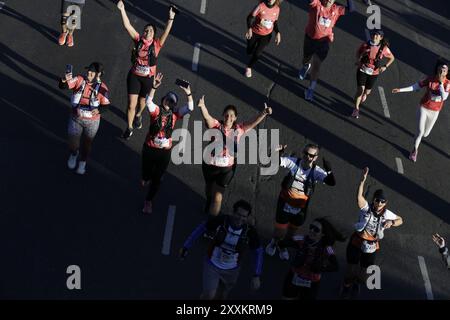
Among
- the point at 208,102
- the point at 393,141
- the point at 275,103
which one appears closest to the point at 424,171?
the point at 393,141

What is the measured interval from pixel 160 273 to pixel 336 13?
563 centimetres

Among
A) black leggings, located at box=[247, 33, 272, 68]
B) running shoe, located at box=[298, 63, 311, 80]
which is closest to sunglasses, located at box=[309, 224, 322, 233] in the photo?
black leggings, located at box=[247, 33, 272, 68]

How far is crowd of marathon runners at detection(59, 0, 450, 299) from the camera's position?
9281mm

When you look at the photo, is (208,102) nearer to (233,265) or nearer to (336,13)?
(336,13)

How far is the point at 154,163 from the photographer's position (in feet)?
35.7

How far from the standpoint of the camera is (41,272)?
10.5 meters

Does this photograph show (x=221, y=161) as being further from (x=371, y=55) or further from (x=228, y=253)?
(x=371, y=55)

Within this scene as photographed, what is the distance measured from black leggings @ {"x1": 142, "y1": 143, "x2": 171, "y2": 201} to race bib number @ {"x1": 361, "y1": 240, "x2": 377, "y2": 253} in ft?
10.0

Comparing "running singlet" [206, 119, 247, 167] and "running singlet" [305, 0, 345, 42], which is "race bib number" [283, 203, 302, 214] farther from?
"running singlet" [305, 0, 345, 42]

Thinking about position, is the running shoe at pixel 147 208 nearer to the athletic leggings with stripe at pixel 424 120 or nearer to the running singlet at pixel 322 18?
the running singlet at pixel 322 18

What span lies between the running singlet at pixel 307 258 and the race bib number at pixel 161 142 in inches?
97.3

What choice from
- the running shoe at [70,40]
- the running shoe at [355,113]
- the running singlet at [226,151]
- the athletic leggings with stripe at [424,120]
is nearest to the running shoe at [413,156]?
the athletic leggings with stripe at [424,120]

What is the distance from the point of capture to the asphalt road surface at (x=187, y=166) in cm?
1075
